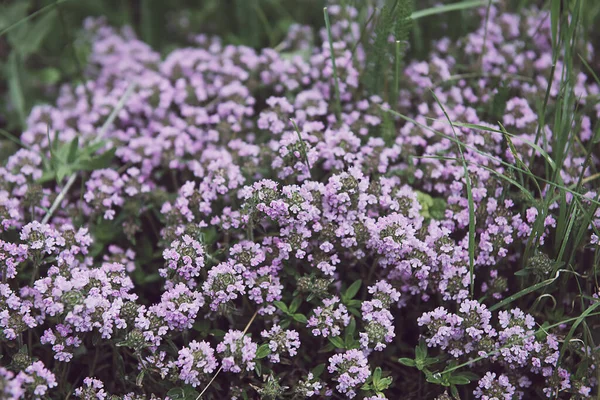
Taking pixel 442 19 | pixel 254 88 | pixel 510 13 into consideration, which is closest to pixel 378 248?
pixel 254 88

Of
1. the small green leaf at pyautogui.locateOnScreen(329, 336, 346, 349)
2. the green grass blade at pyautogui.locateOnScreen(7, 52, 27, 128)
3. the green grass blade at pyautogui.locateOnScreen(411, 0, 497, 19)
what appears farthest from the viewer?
the green grass blade at pyautogui.locateOnScreen(7, 52, 27, 128)

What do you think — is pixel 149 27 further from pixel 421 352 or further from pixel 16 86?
pixel 421 352

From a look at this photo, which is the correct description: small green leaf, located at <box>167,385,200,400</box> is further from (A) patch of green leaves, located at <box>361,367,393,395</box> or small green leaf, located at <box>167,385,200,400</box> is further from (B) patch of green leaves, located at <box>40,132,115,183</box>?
(B) patch of green leaves, located at <box>40,132,115,183</box>

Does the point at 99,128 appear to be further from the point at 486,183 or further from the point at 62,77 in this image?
the point at 486,183

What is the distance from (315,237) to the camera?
10.5 ft

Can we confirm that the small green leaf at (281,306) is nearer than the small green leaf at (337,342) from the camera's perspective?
No

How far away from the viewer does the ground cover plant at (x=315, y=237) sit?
113 inches

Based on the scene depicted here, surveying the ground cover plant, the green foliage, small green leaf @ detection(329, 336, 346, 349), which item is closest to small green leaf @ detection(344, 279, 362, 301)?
the ground cover plant

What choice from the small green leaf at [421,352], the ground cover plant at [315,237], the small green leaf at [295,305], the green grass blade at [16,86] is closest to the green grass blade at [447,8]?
the ground cover plant at [315,237]

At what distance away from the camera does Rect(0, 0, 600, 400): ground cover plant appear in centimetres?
287

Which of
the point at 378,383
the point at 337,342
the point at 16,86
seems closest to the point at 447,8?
the point at 337,342

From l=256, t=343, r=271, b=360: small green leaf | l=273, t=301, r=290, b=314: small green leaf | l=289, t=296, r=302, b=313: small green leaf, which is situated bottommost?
l=256, t=343, r=271, b=360: small green leaf

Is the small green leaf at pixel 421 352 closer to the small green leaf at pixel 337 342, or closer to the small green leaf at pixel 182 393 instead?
the small green leaf at pixel 337 342

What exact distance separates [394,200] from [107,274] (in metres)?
1.51
